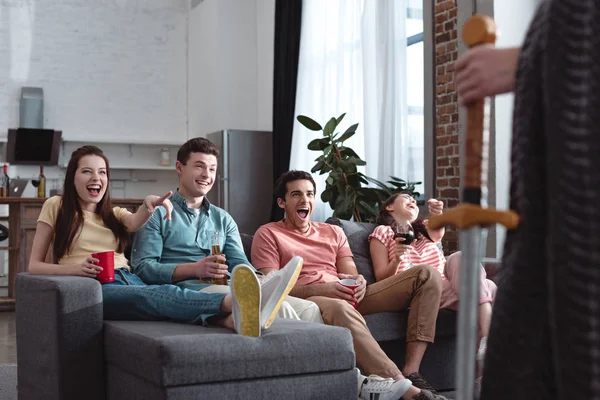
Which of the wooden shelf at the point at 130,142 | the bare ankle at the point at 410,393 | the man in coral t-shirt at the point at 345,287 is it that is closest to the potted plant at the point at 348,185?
the man in coral t-shirt at the point at 345,287

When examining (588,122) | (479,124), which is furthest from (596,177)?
(479,124)

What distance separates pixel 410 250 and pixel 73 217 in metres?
1.72

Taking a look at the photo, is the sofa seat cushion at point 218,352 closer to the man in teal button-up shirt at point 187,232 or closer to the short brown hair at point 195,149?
the man in teal button-up shirt at point 187,232

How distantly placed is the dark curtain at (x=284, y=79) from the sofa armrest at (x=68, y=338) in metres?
4.91

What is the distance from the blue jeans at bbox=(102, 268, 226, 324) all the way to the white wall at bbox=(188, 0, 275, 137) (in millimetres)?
5934

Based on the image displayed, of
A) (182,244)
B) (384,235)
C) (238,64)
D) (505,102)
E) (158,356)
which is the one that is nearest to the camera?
(158,356)

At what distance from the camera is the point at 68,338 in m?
3.03

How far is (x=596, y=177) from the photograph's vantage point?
41.2 inches

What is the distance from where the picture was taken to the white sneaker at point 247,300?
2.87 meters

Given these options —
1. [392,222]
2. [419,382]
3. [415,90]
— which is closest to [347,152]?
[415,90]

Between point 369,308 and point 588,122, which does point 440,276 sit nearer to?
point 369,308

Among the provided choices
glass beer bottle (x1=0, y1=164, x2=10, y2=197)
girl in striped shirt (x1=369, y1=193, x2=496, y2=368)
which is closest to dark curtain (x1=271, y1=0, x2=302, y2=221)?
glass beer bottle (x1=0, y1=164, x2=10, y2=197)

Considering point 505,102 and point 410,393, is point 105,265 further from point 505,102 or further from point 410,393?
point 505,102

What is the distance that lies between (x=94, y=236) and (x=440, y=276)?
158cm
